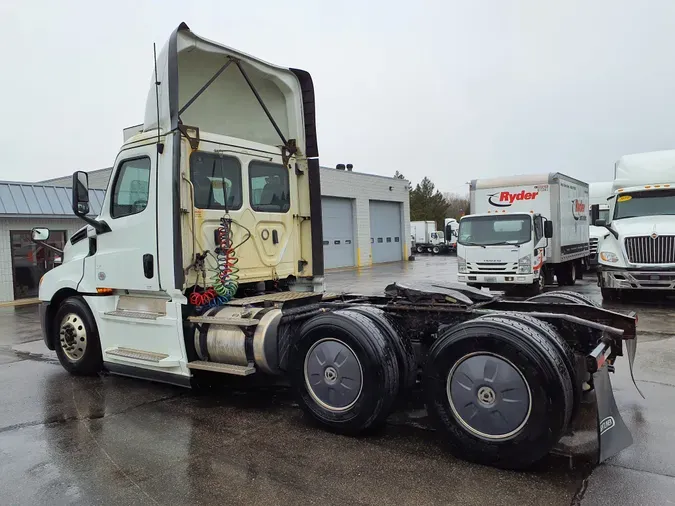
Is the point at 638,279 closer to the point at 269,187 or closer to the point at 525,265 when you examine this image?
the point at 525,265

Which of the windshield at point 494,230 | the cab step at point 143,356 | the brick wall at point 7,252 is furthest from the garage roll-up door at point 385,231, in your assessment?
the cab step at point 143,356

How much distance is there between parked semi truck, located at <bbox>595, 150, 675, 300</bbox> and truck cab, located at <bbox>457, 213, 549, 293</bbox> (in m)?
1.50

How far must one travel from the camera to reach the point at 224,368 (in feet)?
16.9

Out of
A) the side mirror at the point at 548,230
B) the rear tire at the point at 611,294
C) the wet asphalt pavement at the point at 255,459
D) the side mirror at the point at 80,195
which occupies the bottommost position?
the wet asphalt pavement at the point at 255,459

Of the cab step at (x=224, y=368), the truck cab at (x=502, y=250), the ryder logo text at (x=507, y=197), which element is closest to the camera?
the cab step at (x=224, y=368)

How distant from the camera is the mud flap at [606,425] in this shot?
372 cm

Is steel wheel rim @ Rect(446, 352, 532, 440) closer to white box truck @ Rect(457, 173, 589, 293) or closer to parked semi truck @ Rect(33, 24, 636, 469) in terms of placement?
parked semi truck @ Rect(33, 24, 636, 469)

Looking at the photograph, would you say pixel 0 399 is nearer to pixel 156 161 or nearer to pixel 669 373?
pixel 156 161

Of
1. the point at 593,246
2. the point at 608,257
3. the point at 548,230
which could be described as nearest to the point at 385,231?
the point at 593,246

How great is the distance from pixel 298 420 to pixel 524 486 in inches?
85.1

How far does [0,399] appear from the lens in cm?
605

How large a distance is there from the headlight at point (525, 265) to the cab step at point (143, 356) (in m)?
9.85

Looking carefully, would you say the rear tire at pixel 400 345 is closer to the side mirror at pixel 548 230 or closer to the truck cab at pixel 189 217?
the truck cab at pixel 189 217

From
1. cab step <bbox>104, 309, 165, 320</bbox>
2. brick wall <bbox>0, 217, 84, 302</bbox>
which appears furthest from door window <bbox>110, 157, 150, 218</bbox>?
brick wall <bbox>0, 217, 84, 302</bbox>
